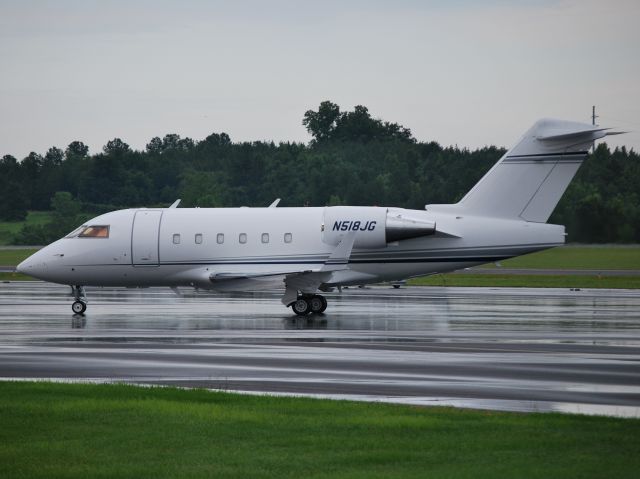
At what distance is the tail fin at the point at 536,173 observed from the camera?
3042 cm

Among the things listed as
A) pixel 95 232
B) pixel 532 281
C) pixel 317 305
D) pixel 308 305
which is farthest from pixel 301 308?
pixel 532 281

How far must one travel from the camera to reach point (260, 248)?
31.1 m

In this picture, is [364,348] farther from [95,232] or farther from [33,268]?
[33,268]

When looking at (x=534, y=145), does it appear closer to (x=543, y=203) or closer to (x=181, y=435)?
(x=543, y=203)

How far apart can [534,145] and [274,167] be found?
77.3 meters

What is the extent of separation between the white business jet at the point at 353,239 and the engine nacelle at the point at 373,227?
29 millimetres

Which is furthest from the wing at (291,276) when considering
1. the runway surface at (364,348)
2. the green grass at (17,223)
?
the green grass at (17,223)

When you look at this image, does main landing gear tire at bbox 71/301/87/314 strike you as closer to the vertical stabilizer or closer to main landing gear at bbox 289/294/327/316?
main landing gear at bbox 289/294/327/316

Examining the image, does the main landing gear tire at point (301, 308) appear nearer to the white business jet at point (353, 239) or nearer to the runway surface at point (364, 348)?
the white business jet at point (353, 239)

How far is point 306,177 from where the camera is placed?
97.9 meters

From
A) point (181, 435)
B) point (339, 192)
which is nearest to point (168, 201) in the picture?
point (339, 192)

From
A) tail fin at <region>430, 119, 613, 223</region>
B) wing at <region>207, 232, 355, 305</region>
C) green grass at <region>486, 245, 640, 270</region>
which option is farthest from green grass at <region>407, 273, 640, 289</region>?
wing at <region>207, 232, 355, 305</region>

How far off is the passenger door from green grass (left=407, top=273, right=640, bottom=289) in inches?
767

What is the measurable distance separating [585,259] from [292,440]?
63.9 meters
